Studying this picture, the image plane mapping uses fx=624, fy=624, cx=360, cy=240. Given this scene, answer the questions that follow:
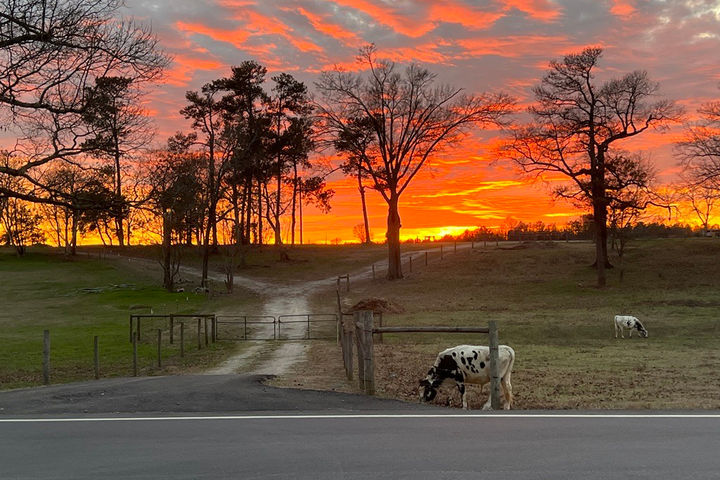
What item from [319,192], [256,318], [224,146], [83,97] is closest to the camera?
[83,97]

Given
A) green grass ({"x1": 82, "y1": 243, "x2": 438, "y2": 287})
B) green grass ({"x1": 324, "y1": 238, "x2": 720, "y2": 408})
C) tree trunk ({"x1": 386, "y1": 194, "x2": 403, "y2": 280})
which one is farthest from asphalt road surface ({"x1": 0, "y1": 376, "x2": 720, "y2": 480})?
green grass ({"x1": 82, "y1": 243, "x2": 438, "y2": 287})

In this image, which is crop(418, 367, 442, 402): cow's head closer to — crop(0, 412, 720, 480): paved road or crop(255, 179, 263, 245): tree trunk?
crop(0, 412, 720, 480): paved road

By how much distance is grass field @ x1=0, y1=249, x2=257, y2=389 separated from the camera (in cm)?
2150

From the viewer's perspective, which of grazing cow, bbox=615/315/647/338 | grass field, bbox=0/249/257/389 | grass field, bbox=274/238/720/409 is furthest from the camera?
grazing cow, bbox=615/315/647/338

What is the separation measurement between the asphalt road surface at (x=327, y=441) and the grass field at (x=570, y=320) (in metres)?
3.31

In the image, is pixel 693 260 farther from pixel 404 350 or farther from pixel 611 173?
pixel 404 350

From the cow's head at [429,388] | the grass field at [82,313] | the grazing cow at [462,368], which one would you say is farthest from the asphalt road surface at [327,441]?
the grass field at [82,313]

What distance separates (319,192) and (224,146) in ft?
61.3

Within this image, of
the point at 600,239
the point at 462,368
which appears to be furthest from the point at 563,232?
the point at 462,368

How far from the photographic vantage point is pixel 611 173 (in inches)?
1849

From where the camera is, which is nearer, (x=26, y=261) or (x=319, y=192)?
(x=319, y=192)

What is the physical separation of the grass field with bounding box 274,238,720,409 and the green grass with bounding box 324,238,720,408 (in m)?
0.06

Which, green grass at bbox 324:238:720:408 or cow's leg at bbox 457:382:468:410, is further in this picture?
green grass at bbox 324:238:720:408

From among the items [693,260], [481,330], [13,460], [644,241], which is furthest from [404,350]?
[644,241]
